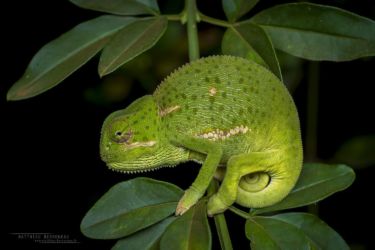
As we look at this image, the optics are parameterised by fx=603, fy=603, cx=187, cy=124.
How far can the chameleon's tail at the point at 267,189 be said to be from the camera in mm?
1699

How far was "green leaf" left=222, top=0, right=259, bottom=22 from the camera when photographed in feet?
5.79

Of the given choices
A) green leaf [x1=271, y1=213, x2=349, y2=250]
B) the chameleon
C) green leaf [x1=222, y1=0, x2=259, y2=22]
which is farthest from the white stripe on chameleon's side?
green leaf [x1=222, y1=0, x2=259, y2=22]

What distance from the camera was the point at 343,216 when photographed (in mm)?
2938

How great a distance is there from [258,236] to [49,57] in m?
0.76

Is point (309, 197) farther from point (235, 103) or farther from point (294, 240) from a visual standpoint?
point (235, 103)

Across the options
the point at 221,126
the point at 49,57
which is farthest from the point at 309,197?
the point at 49,57

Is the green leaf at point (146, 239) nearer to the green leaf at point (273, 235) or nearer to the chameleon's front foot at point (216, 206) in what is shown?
the chameleon's front foot at point (216, 206)

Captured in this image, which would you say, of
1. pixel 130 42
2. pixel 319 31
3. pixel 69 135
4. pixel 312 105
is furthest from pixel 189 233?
pixel 69 135

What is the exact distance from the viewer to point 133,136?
5.45ft

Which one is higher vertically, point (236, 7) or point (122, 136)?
point (236, 7)

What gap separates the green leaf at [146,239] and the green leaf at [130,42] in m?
0.43

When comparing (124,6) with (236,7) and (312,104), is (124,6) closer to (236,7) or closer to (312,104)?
(236,7)

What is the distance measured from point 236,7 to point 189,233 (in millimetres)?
695

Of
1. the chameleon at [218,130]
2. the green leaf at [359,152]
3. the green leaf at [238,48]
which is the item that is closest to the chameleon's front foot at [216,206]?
the chameleon at [218,130]
